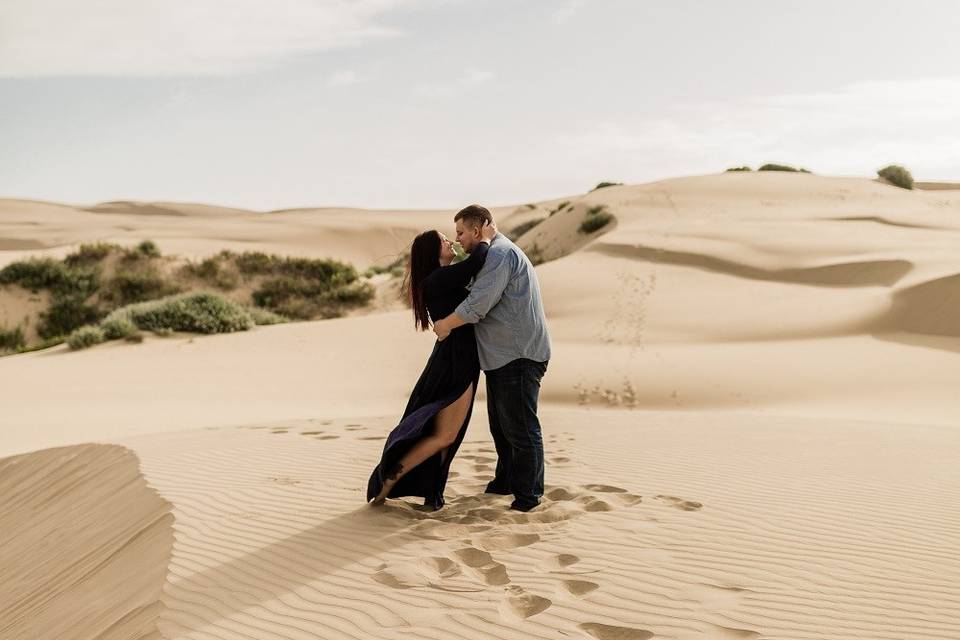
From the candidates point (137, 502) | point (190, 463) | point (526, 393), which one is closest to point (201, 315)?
point (190, 463)

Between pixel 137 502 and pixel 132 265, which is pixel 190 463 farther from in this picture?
pixel 132 265

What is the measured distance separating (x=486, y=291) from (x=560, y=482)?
1.99 meters

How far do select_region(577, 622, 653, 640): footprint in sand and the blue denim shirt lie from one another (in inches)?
73.8

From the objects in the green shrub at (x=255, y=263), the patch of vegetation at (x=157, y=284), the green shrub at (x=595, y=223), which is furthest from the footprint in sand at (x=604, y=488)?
the green shrub at (x=595, y=223)

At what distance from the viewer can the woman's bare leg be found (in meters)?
5.50

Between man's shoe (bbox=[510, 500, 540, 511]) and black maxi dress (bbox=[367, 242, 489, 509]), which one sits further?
man's shoe (bbox=[510, 500, 540, 511])

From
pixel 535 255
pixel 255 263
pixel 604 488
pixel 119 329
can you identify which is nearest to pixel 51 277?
pixel 255 263

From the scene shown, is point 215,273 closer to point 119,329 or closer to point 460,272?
point 119,329

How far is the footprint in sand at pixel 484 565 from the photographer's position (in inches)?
176

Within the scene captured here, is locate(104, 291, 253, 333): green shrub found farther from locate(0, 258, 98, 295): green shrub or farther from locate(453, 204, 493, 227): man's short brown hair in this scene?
locate(453, 204, 493, 227): man's short brown hair

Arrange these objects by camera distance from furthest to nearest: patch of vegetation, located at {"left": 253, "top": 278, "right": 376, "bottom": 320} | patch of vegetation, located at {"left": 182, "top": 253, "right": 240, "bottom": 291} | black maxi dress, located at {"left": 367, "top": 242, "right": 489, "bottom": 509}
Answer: patch of vegetation, located at {"left": 182, "top": 253, "right": 240, "bottom": 291}
patch of vegetation, located at {"left": 253, "top": 278, "right": 376, "bottom": 320}
black maxi dress, located at {"left": 367, "top": 242, "right": 489, "bottom": 509}

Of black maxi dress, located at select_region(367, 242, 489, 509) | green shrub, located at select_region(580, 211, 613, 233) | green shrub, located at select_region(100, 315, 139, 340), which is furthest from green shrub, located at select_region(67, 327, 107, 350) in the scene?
green shrub, located at select_region(580, 211, 613, 233)

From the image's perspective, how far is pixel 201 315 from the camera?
60.1 feet

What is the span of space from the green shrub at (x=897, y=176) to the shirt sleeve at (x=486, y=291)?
3701 centimetres
